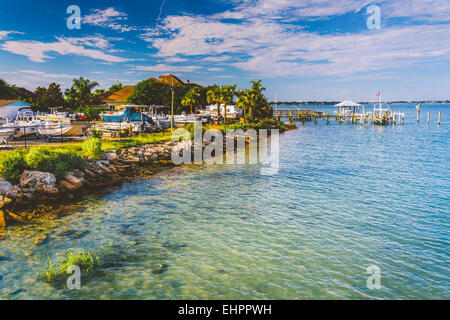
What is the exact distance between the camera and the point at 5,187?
504 inches

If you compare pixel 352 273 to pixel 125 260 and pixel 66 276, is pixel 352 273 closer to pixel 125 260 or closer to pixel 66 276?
pixel 125 260

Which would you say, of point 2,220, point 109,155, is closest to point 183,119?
point 109,155

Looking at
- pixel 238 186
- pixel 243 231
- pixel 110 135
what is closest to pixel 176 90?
pixel 110 135

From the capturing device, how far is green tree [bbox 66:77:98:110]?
251ft

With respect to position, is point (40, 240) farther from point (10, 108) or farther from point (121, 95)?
point (121, 95)

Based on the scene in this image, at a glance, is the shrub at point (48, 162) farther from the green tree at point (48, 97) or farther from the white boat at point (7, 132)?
the green tree at point (48, 97)

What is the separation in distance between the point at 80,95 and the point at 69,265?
260ft

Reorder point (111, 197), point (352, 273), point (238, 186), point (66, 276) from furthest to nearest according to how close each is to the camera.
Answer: point (238, 186) < point (111, 197) < point (352, 273) < point (66, 276)

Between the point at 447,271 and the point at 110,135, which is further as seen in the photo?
the point at 110,135

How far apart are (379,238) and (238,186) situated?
29.6ft

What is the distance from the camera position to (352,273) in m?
8.45

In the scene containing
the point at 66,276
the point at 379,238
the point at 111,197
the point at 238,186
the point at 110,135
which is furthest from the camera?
the point at 110,135

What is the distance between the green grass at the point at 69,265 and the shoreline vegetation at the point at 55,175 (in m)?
4.45

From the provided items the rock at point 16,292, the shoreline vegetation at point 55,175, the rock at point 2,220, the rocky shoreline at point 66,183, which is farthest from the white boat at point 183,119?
the rock at point 16,292
